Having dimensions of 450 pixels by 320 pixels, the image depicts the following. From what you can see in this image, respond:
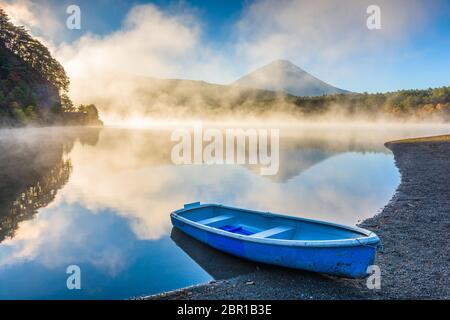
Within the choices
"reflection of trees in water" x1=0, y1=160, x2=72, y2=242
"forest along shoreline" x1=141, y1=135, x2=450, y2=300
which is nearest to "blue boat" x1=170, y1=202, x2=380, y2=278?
"forest along shoreline" x1=141, y1=135, x2=450, y2=300

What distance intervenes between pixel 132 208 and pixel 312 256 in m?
11.1

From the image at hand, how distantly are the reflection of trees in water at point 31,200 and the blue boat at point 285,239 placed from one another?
23.3 feet

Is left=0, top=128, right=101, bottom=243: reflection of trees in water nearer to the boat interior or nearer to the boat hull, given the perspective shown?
the boat interior

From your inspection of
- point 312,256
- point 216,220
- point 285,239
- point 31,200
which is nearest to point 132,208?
point 31,200

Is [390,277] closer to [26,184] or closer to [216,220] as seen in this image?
[216,220]

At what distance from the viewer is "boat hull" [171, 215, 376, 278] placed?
775 centimetres

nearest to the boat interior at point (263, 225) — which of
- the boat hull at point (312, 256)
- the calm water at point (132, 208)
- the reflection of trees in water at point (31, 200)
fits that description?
the boat hull at point (312, 256)

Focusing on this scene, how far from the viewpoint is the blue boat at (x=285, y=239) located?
778 cm

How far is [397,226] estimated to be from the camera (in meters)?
12.2

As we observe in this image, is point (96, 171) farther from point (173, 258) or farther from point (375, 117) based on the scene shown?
point (375, 117)

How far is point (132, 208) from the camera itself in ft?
56.1
